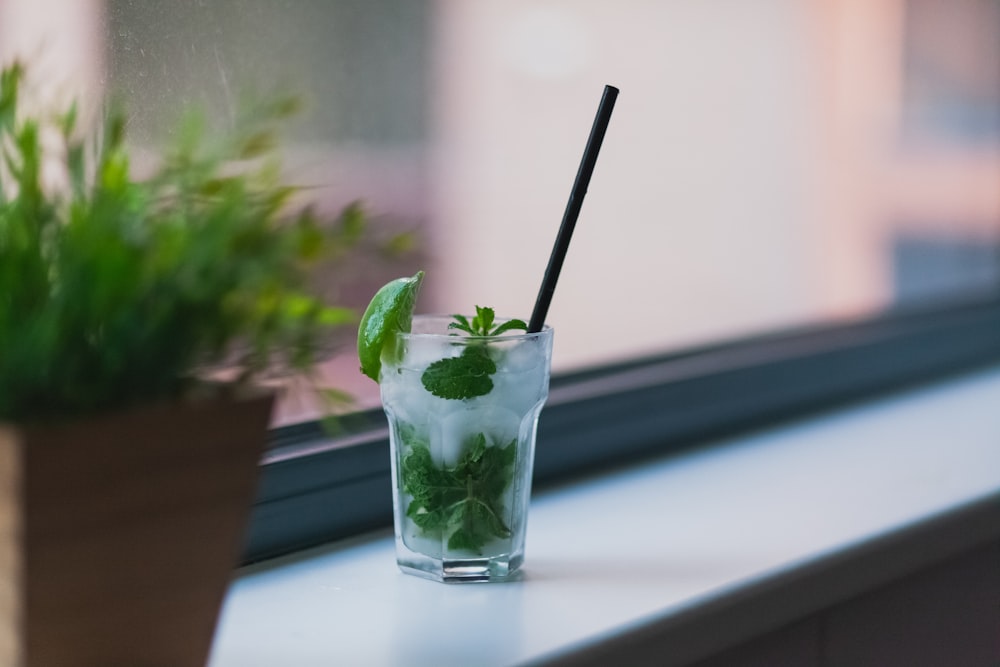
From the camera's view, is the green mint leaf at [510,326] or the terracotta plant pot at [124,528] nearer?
the terracotta plant pot at [124,528]

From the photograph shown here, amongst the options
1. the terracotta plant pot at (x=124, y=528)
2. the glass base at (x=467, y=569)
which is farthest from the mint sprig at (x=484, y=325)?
the terracotta plant pot at (x=124, y=528)

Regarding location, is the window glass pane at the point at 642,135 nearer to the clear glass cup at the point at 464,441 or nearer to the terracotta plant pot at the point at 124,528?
the clear glass cup at the point at 464,441

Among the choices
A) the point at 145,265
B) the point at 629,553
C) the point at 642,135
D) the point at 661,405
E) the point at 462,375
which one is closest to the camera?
the point at 145,265

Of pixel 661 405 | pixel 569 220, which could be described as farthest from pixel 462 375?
pixel 661 405

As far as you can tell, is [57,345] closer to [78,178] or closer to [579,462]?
[78,178]

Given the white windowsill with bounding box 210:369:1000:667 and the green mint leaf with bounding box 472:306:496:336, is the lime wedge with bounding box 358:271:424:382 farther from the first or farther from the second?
the white windowsill with bounding box 210:369:1000:667

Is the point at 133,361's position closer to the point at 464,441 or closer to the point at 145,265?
the point at 145,265
